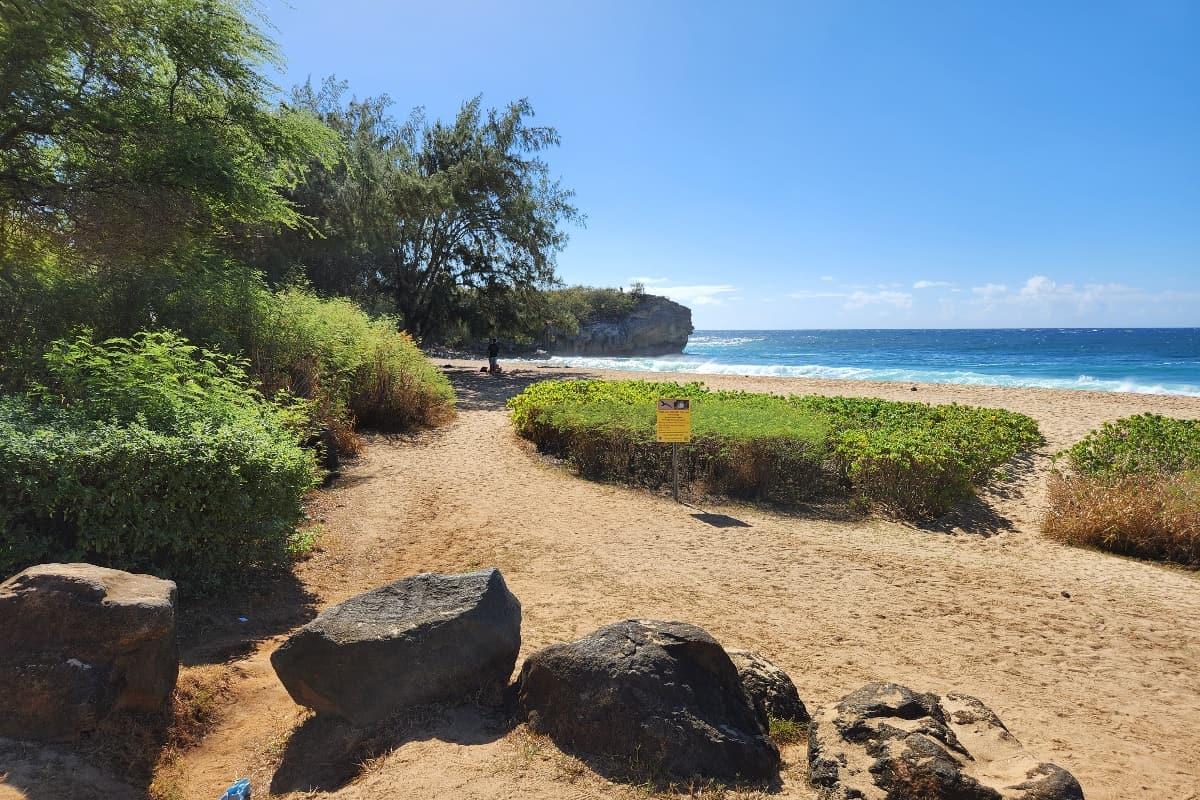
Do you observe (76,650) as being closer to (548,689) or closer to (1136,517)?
(548,689)

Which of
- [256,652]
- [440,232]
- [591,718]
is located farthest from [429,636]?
[440,232]

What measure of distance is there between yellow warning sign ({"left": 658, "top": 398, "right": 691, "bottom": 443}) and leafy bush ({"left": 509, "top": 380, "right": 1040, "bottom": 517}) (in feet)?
2.45

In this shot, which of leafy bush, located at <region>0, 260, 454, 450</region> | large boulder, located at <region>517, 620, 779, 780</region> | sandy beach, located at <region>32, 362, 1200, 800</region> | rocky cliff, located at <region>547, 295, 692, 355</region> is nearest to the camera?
large boulder, located at <region>517, 620, 779, 780</region>

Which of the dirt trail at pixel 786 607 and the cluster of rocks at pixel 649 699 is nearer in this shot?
the cluster of rocks at pixel 649 699

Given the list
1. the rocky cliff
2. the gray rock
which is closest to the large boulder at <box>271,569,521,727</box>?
the gray rock

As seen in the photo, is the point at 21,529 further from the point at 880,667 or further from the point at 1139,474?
the point at 1139,474

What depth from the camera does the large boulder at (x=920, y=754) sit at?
2654 mm

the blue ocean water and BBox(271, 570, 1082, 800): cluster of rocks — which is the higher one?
the blue ocean water

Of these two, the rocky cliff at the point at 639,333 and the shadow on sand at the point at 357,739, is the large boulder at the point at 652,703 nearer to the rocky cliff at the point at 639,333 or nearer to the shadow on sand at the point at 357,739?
the shadow on sand at the point at 357,739

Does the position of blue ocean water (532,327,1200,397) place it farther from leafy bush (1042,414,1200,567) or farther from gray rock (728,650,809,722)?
gray rock (728,650,809,722)

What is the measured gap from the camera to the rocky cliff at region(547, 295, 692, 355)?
202 ft

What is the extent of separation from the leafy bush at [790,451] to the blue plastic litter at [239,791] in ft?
21.9

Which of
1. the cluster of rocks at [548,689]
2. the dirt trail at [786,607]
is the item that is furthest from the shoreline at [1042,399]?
the cluster of rocks at [548,689]

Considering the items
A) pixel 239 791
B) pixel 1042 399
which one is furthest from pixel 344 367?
pixel 1042 399
